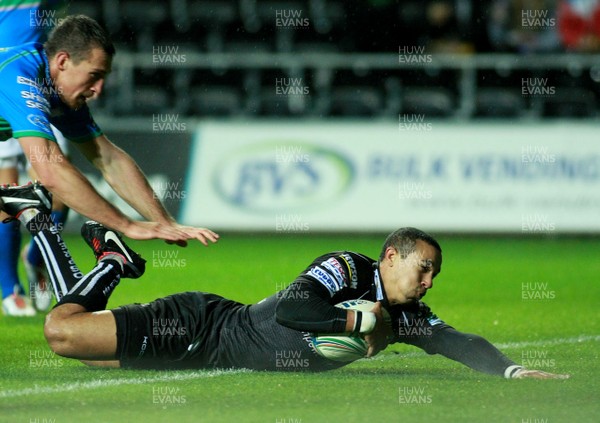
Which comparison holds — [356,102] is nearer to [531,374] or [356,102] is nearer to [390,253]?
[390,253]

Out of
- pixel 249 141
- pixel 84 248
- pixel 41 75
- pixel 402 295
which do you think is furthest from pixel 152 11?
pixel 402 295

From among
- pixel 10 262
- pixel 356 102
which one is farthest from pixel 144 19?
pixel 10 262

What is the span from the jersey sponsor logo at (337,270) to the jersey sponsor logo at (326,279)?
1.1 inches

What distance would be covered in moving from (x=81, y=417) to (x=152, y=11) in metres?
13.0

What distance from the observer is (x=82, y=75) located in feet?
21.4

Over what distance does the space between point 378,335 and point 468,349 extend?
56cm

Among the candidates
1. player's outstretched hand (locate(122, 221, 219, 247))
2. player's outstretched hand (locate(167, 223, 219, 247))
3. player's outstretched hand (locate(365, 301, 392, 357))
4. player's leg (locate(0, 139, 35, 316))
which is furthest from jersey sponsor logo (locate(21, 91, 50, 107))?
player's leg (locate(0, 139, 35, 316))

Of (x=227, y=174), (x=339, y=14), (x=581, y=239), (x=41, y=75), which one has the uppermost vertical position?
(x=339, y=14)

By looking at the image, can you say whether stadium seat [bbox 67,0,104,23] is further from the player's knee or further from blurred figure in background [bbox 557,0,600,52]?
the player's knee

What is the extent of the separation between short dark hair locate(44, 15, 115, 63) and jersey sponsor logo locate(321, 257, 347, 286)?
173cm

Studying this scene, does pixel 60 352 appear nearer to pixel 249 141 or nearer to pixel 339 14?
pixel 249 141

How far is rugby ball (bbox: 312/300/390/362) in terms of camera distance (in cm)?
588

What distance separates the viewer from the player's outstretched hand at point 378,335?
Result: 19.1ft

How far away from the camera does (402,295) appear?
6.00 meters
